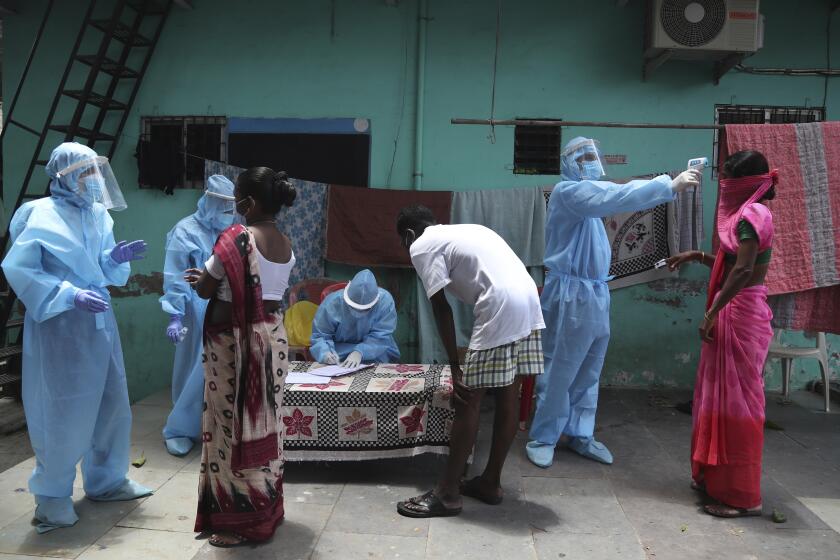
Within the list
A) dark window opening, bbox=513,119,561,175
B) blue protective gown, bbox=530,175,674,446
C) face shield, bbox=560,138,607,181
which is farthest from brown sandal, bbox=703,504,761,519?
dark window opening, bbox=513,119,561,175

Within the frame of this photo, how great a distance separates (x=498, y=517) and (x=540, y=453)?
790mm

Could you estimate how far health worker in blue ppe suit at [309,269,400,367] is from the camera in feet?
13.6

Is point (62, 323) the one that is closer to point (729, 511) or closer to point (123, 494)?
point (123, 494)

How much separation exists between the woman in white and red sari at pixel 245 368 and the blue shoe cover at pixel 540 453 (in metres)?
1.63

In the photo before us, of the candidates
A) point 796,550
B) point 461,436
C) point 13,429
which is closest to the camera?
point 796,550

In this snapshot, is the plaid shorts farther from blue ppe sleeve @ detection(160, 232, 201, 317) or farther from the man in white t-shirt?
blue ppe sleeve @ detection(160, 232, 201, 317)

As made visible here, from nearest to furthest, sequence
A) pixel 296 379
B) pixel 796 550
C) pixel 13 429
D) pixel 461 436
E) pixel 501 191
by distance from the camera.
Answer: pixel 796 550 → pixel 461 436 → pixel 296 379 → pixel 13 429 → pixel 501 191

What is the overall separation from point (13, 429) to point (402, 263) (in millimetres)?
3322

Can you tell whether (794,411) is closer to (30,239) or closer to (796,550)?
(796,550)

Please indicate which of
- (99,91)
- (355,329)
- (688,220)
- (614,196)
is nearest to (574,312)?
(614,196)

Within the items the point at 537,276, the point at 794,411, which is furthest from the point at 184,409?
the point at 794,411

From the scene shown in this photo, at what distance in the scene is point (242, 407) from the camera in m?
2.71

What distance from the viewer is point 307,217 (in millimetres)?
5531

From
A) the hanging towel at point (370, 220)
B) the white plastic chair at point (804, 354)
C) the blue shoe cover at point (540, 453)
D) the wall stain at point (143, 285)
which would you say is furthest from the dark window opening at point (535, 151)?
the wall stain at point (143, 285)
